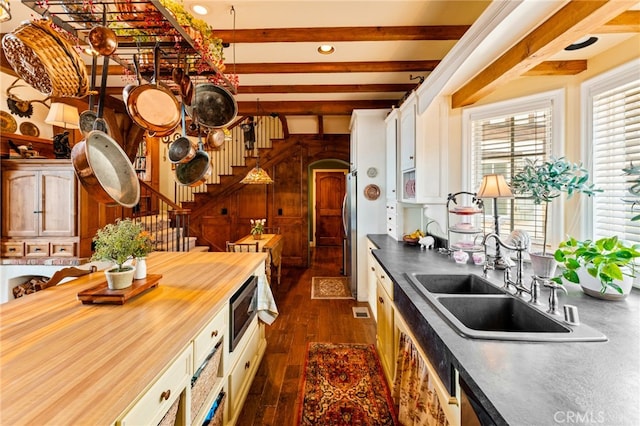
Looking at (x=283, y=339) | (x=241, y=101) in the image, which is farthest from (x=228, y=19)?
(x=283, y=339)

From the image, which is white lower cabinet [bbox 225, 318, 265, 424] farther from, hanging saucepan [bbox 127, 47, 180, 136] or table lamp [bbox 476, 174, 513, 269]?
table lamp [bbox 476, 174, 513, 269]

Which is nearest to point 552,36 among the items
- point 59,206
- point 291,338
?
point 291,338

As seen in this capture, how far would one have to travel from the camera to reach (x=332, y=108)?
5.02m

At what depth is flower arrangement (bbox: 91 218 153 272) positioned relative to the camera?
1438mm

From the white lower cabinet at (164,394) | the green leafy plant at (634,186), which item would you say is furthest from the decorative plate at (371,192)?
the white lower cabinet at (164,394)

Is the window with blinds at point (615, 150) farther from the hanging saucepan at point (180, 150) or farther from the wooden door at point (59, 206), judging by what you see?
the wooden door at point (59, 206)

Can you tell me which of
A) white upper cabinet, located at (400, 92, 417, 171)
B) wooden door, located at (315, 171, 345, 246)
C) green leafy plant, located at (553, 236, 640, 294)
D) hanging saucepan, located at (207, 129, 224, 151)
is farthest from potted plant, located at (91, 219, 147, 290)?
wooden door, located at (315, 171, 345, 246)

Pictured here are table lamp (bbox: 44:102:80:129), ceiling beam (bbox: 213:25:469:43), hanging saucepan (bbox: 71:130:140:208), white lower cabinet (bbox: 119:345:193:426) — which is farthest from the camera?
table lamp (bbox: 44:102:80:129)

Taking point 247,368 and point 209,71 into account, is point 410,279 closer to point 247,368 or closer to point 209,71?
point 247,368

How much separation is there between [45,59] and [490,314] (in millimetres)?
2321

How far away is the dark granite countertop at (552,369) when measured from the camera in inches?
28.7

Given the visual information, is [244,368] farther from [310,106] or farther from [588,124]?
[310,106]

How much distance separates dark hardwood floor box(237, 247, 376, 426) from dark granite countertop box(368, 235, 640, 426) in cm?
131

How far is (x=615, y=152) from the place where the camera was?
6.13 ft
